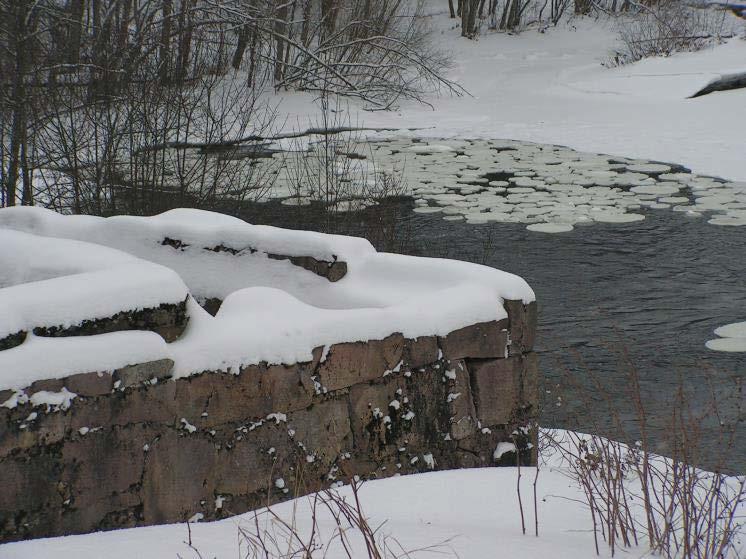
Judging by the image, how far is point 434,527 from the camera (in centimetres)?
272

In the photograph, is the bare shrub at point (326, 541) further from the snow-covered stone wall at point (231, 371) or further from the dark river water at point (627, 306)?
the dark river water at point (627, 306)

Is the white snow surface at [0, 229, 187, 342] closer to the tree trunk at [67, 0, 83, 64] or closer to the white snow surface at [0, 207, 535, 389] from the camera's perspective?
the white snow surface at [0, 207, 535, 389]

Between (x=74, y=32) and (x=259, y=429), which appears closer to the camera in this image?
(x=259, y=429)

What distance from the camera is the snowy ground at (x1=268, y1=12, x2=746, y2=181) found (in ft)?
40.4

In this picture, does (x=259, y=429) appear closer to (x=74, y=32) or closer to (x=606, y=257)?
(x=606, y=257)

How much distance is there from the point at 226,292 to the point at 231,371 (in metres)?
1.07

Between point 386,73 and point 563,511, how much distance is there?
49.7 ft

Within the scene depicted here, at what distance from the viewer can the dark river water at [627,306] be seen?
4867mm

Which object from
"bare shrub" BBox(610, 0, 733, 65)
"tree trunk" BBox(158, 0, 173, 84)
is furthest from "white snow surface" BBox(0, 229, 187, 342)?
"bare shrub" BBox(610, 0, 733, 65)

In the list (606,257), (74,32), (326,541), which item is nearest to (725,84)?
(606,257)

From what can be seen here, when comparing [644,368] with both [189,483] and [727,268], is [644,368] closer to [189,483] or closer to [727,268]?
[727,268]

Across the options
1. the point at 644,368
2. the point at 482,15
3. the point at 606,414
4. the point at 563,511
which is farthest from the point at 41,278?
the point at 482,15

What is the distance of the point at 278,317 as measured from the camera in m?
3.22

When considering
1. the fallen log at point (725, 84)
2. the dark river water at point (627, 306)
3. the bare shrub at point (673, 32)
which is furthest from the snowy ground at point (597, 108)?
the dark river water at point (627, 306)
